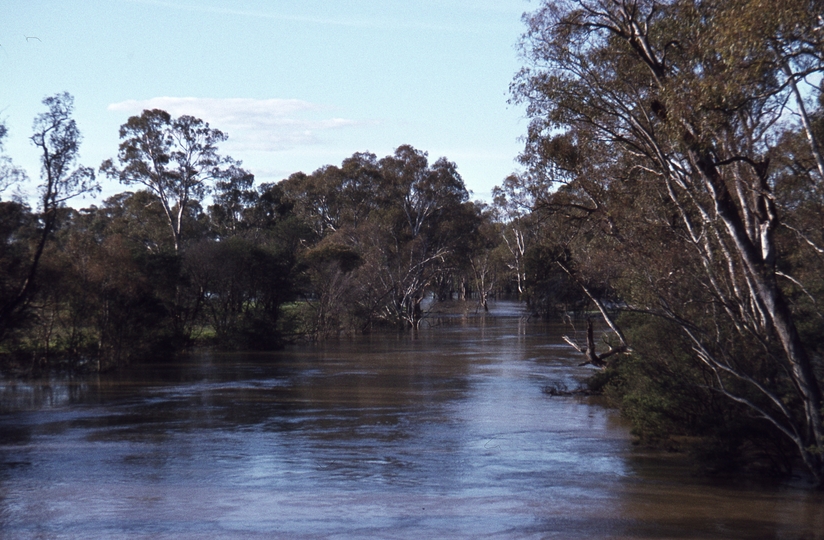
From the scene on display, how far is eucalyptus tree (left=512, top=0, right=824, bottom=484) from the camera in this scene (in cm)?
875

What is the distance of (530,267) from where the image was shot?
1502 inches

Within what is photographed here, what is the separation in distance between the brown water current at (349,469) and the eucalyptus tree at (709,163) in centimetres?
161

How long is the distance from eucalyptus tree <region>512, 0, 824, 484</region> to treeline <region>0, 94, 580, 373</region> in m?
10.9

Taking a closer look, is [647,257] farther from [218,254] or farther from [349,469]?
[218,254]

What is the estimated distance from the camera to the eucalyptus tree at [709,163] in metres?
8.75

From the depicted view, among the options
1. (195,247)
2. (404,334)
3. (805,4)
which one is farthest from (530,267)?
(805,4)

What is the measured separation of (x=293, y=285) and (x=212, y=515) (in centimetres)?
2547

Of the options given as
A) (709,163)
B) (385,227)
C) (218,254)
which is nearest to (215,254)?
(218,254)

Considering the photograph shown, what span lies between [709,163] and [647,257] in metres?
4.61

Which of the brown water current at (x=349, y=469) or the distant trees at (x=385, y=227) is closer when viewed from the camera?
the brown water current at (x=349, y=469)

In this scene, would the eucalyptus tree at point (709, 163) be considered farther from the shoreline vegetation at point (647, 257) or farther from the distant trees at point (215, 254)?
the distant trees at point (215, 254)

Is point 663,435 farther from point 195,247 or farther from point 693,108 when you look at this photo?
point 195,247

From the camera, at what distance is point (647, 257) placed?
1369 centimetres

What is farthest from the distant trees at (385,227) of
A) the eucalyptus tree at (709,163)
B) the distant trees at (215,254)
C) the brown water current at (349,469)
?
the eucalyptus tree at (709,163)
